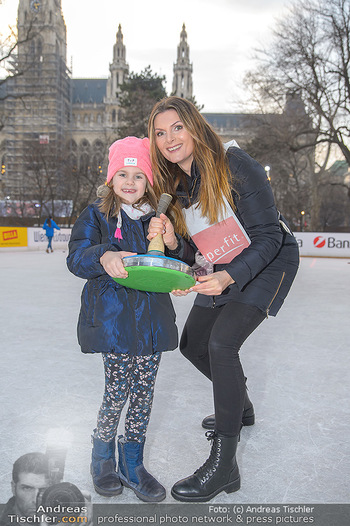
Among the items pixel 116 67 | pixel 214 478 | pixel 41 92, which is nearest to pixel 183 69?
pixel 116 67

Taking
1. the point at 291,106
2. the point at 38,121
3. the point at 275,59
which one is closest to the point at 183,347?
the point at 275,59

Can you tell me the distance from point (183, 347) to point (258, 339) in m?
2.19

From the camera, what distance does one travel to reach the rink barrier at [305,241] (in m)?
16.1

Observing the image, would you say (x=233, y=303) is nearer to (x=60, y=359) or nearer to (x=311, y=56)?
(x=60, y=359)

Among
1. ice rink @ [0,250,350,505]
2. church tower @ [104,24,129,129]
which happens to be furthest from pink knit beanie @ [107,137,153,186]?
church tower @ [104,24,129,129]

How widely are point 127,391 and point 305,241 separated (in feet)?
51.3

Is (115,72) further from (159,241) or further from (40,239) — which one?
(159,241)

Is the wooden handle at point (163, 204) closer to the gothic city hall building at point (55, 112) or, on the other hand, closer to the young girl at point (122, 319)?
the young girl at point (122, 319)

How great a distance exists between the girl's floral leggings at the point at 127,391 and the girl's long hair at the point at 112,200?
53 cm

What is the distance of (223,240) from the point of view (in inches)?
75.0

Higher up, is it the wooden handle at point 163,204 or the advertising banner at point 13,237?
the wooden handle at point 163,204

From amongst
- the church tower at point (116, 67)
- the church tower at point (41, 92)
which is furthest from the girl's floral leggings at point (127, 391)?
the church tower at point (116, 67)

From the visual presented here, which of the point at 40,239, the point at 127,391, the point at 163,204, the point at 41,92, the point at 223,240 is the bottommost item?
the point at 40,239

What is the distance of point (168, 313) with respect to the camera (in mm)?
1814
